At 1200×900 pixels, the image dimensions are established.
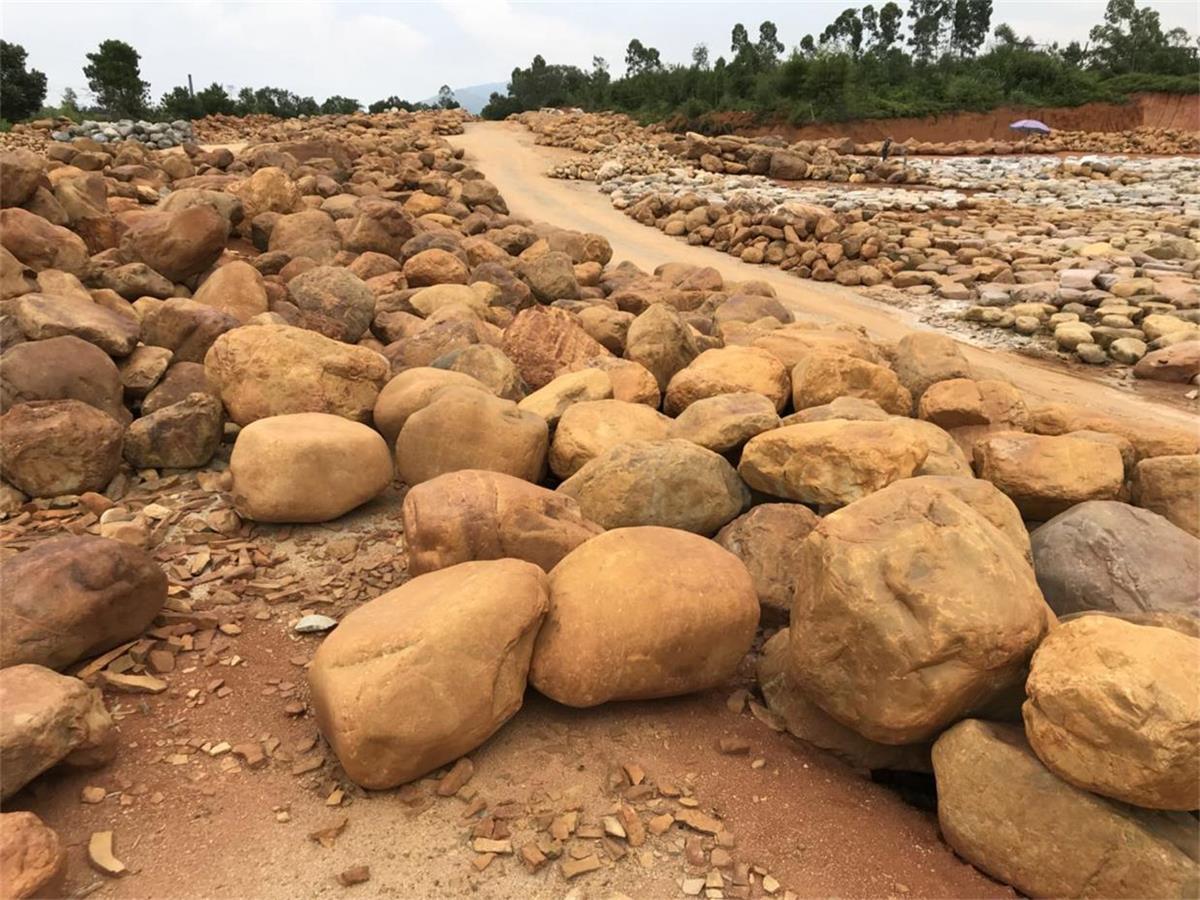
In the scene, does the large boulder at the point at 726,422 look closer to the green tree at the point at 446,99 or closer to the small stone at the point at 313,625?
the small stone at the point at 313,625

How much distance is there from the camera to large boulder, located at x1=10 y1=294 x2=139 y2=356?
501 centimetres

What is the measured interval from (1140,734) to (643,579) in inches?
62.3

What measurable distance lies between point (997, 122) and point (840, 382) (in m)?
34.0

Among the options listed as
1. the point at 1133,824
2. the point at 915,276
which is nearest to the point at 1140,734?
the point at 1133,824

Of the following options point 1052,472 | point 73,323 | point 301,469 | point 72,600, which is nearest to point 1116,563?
point 1052,472

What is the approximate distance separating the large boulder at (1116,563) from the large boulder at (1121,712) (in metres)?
0.95

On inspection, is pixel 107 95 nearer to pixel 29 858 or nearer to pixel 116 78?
pixel 116 78

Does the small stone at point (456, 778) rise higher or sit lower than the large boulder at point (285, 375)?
lower

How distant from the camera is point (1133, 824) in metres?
2.40

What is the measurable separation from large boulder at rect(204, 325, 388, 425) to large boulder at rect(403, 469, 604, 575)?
64.1 inches

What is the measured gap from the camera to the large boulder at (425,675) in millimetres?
2666

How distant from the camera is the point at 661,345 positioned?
5.92 m

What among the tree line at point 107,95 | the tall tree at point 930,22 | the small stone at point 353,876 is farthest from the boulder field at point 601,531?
the tall tree at point 930,22

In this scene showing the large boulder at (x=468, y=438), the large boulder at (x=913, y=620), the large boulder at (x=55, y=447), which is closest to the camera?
the large boulder at (x=913, y=620)
